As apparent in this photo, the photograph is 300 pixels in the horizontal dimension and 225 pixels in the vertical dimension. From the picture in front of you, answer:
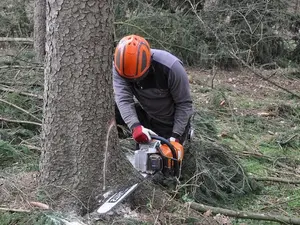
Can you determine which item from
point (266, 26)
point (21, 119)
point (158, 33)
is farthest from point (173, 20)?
point (21, 119)

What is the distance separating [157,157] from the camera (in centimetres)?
337

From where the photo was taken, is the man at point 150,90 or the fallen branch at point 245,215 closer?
the fallen branch at point 245,215

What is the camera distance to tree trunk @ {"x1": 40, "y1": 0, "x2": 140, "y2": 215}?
2703mm

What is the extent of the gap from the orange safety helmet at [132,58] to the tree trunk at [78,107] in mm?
492

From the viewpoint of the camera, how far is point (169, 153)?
3.47m

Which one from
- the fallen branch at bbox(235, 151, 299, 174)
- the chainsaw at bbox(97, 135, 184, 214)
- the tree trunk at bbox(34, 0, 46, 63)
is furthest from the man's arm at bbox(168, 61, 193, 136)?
the tree trunk at bbox(34, 0, 46, 63)

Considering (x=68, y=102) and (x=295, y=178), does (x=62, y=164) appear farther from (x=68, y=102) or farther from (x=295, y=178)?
(x=295, y=178)

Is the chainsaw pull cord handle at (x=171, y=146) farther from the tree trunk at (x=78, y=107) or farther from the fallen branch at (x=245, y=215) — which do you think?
the tree trunk at (x=78, y=107)

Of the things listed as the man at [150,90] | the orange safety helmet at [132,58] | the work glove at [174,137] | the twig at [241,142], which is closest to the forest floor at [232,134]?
the twig at [241,142]

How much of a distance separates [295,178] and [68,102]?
2.72 metres

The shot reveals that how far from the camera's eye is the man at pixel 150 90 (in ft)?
11.1

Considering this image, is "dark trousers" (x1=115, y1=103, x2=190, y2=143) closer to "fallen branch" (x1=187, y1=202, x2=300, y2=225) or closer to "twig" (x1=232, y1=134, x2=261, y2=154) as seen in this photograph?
"fallen branch" (x1=187, y1=202, x2=300, y2=225)

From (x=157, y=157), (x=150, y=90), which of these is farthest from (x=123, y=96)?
(x=157, y=157)

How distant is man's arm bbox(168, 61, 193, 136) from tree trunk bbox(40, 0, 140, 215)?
34.6 inches
